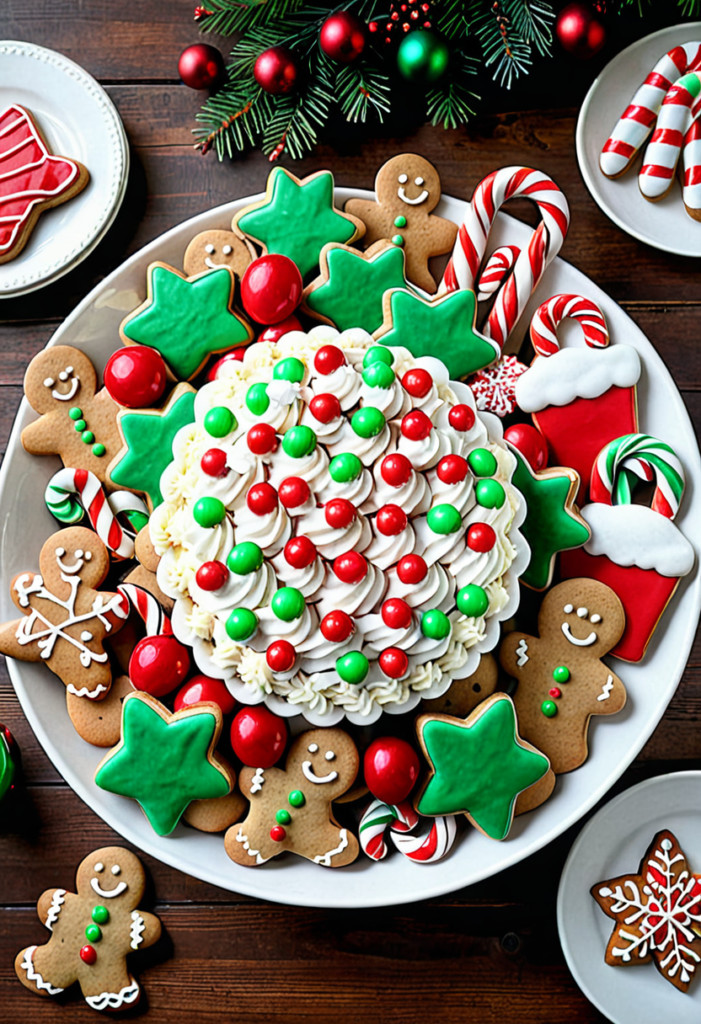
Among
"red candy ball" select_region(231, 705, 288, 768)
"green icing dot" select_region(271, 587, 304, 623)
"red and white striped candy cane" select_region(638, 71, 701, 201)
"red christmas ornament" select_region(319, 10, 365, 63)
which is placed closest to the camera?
"green icing dot" select_region(271, 587, 304, 623)

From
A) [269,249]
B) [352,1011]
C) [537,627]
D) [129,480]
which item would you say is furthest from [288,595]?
[352,1011]

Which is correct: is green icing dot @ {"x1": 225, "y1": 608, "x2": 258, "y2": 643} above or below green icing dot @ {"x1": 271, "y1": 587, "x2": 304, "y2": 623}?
below

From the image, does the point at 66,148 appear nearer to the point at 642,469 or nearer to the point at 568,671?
the point at 642,469

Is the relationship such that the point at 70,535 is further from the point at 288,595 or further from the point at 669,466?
the point at 669,466

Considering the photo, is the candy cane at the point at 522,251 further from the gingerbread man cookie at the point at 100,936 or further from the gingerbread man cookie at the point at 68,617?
the gingerbread man cookie at the point at 100,936

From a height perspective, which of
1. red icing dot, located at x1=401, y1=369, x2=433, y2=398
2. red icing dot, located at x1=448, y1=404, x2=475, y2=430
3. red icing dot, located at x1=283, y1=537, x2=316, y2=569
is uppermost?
red icing dot, located at x1=401, y1=369, x2=433, y2=398

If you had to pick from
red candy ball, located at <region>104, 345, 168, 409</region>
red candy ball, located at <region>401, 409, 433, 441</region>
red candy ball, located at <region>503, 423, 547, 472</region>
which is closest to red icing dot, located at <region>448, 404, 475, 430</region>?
red candy ball, located at <region>401, 409, 433, 441</region>

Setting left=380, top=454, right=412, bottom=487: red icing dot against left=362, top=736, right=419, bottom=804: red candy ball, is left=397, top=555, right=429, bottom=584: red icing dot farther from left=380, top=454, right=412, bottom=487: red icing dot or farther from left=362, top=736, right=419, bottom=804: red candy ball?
left=362, top=736, right=419, bottom=804: red candy ball
